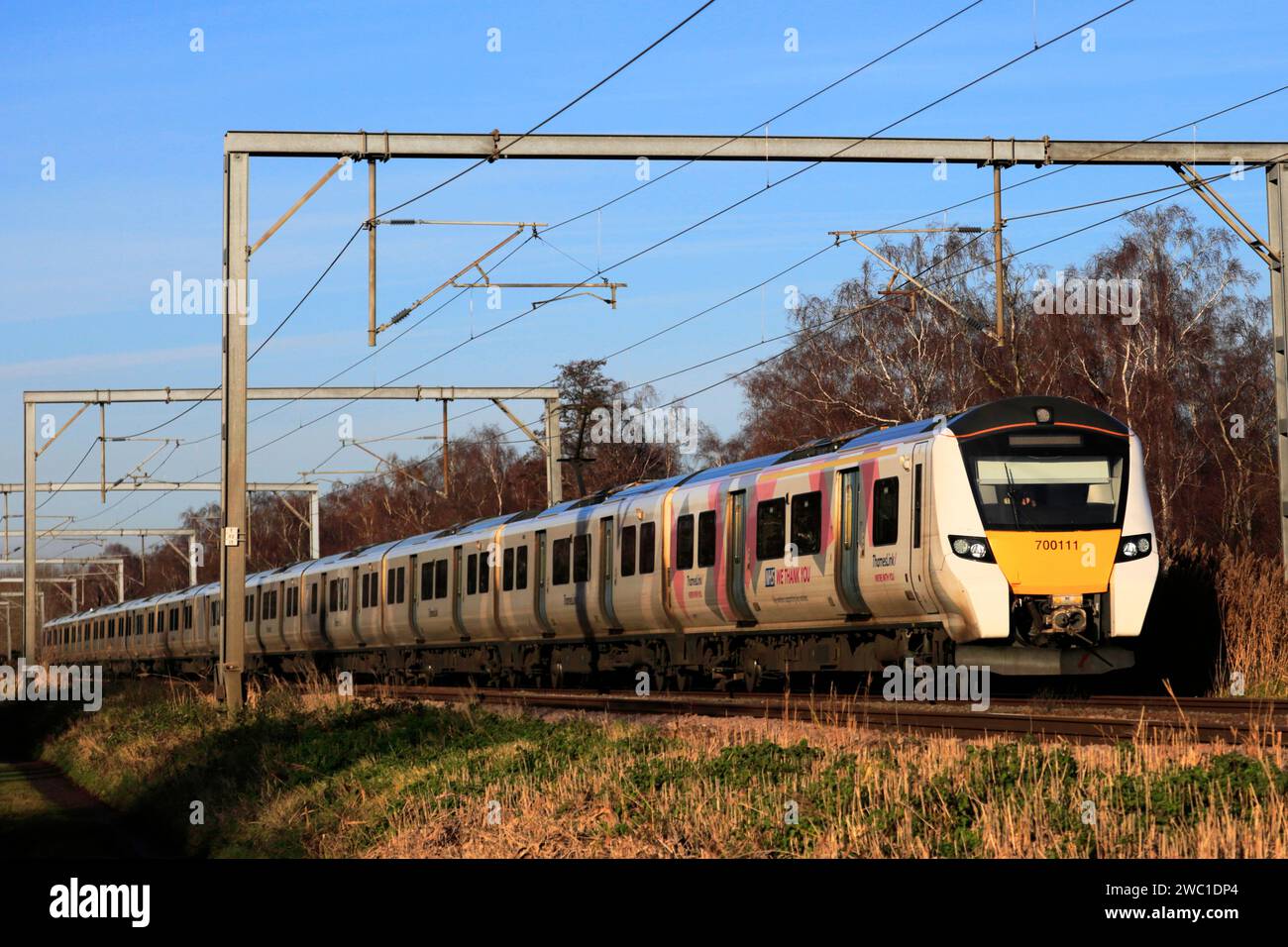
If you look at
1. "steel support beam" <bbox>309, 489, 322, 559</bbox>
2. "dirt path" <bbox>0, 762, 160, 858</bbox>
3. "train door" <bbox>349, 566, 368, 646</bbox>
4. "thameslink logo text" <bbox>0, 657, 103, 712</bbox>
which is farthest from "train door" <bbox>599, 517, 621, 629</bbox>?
"steel support beam" <bbox>309, 489, 322, 559</bbox>

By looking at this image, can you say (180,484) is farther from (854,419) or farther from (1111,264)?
(1111,264)

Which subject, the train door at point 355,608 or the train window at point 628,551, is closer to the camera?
the train window at point 628,551

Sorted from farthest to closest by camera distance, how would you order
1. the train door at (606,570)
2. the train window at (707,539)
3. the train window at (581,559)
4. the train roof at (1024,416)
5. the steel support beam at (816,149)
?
the train window at (581,559) < the train door at (606,570) < the train window at (707,539) < the steel support beam at (816,149) < the train roof at (1024,416)

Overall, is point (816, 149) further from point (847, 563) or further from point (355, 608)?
point (355, 608)

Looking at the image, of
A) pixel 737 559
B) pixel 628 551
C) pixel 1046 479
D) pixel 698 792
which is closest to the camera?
pixel 698 792

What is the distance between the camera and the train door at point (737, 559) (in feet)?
70.0

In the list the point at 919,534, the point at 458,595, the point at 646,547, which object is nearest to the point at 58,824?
the point at 646,547

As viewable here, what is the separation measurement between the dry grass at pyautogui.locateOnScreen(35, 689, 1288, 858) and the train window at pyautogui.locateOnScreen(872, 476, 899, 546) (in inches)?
123

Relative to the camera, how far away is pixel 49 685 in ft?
140

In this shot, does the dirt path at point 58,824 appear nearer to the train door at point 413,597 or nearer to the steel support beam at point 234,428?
the steel support beam at point 234,428

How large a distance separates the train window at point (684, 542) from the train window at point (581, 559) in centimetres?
311

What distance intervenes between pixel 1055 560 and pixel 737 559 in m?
5.08

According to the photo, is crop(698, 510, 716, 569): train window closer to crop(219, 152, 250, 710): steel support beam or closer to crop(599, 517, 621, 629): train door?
crop(599, 517, 621, 629): train door
